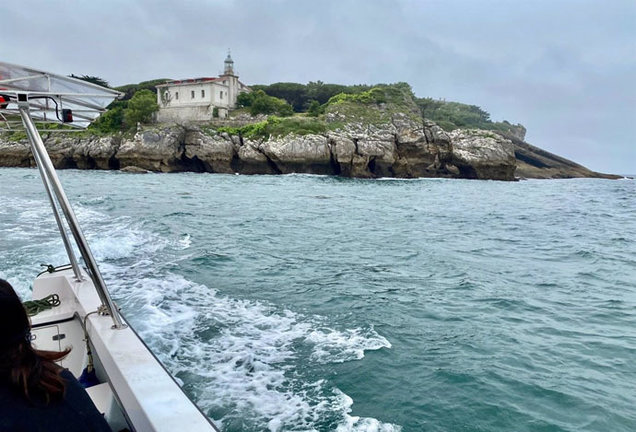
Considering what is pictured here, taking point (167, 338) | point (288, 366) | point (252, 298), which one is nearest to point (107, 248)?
point (252, 298)

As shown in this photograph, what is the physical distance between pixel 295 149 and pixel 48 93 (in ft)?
151

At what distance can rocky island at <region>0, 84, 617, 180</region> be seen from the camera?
49344 millimetres

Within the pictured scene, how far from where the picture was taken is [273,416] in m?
4.42

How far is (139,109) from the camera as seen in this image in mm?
59156

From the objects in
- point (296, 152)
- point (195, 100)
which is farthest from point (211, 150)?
point (195, 100)

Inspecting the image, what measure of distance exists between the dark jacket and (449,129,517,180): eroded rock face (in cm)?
5627

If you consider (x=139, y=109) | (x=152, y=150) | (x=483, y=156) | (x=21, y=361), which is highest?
(x=139, y=109)

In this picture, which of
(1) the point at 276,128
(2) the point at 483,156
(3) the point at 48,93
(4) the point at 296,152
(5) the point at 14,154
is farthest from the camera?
(2) the point at 483,156

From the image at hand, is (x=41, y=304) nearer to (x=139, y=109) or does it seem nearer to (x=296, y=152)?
(x=296, y=152)

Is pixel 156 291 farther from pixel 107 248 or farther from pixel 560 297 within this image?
pixel 560 297

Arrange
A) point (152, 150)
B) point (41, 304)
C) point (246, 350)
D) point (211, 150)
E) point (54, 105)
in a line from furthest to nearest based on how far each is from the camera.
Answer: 1. point (211, 150)
2. point (152, 150)
3. point (246, 350)
4. point (41, 304)
5. point (54, 105)

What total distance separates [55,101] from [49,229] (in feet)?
38.0

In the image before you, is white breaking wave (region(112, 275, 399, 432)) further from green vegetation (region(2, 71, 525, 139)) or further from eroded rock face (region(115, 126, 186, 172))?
eroded rock face (region(115, 126, 186, 172))

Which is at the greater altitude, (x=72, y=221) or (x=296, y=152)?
(x=296, y=152)
